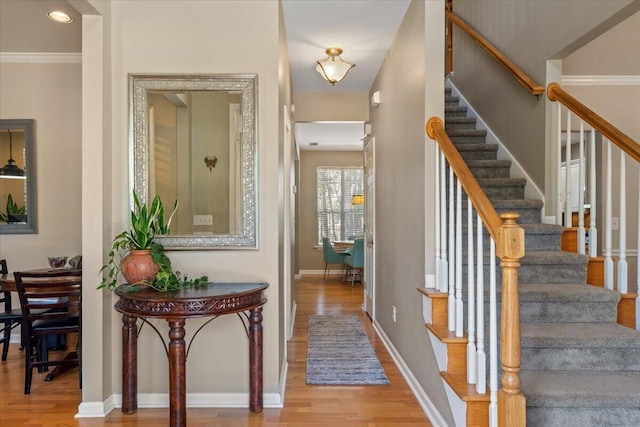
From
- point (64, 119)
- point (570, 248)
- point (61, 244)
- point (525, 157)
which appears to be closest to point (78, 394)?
point (61, 244)

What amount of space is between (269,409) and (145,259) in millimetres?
1218

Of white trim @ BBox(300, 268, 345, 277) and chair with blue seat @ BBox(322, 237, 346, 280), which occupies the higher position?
chair with blue seat @ BBox(322, 237, 346, 280)

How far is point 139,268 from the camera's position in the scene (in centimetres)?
227

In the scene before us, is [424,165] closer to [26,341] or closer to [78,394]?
[78,394]

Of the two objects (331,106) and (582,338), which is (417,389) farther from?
(331,106)

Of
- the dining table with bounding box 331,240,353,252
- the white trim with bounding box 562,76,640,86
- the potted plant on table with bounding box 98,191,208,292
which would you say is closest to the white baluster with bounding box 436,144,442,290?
the potted plant on table with bounding box 98,191,208,292

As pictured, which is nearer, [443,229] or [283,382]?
[443,229]

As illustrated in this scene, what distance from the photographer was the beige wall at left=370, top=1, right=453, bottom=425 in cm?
246

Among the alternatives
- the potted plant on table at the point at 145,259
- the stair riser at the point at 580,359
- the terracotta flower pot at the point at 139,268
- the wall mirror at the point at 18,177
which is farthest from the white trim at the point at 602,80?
the wall mirror at the point at 18,177

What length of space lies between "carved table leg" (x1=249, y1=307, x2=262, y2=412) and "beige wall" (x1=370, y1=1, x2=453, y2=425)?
1036 mm

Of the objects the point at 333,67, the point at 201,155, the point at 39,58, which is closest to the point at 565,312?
the point at 201,155

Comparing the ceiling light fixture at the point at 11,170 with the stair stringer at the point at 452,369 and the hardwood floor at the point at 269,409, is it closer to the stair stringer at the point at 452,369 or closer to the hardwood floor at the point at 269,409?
the hardwood floor at the point at 269,409

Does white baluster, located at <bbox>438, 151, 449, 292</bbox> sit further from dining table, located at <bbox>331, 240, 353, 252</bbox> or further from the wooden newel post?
dining table, located at <bbox>331, 240, 353, 252</bbox>

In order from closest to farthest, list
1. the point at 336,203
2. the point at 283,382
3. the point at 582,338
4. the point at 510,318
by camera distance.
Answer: the point at 510,318, the point at 582,338, the point at 283,382, the point at 336,203
